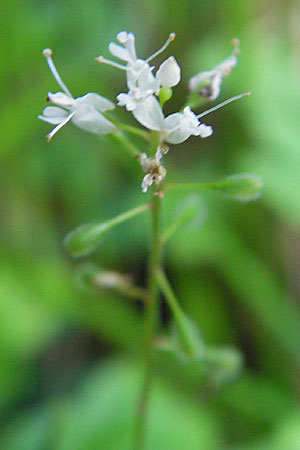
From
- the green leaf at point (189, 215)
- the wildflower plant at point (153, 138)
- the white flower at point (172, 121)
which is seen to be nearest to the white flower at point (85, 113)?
the wildflower plant at point (153, 138)

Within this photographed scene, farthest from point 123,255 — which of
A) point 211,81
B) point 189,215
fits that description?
point 211,81

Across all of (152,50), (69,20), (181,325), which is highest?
(152,50)

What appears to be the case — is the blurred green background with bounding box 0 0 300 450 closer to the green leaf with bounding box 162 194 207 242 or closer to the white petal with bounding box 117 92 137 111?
the green leaf with bounding box 162 194 207 242

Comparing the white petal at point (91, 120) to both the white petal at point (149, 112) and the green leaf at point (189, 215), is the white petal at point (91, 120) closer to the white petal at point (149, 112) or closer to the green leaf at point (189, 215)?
the white petal at point (149, 112)

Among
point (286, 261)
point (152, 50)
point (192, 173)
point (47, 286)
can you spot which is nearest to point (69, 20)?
point (152, 50)

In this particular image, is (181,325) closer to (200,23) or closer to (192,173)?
(192,173)

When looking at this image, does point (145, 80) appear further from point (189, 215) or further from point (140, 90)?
point (189, 215)
